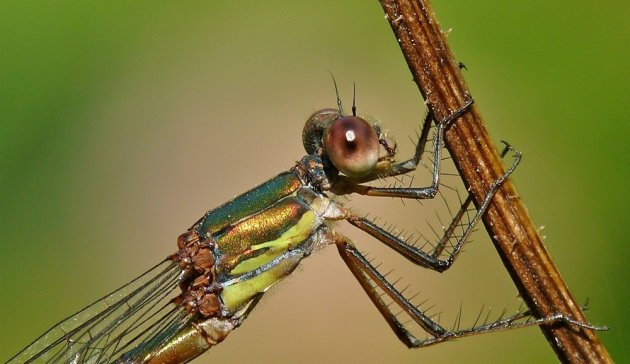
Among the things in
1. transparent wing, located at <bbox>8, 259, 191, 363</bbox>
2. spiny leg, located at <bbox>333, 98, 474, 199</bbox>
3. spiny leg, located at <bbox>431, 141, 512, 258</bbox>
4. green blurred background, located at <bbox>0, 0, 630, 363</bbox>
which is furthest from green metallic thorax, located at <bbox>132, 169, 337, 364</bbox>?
green blurred background, located at <bbox>0, 0, 630, 363</bbox>

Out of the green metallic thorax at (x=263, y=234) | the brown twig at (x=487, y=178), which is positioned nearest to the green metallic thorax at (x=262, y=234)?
the green metallic thorax at (x=263, y=234)

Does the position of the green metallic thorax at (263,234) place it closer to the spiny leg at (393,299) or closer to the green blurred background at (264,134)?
the spiny leg at (393,299)

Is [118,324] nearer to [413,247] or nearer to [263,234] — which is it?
[263,234]

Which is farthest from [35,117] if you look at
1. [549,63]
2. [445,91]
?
[445,91]

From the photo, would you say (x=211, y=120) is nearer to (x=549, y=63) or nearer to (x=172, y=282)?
(x=549, y=63)

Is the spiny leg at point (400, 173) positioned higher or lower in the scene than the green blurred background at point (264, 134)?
lower

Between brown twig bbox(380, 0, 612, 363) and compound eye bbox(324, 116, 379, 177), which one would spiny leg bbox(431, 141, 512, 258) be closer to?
brown twig bbox(380, 0, 612, 363)

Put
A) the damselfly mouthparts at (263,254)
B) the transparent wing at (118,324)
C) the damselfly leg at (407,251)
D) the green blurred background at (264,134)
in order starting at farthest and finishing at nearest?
the green blurred background at (264,134)
the transparent wing at (118,324)
the damselfly mouthparts at (263,254)
the damselfly leg at (407,251)
